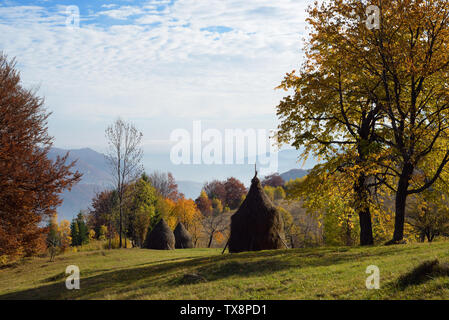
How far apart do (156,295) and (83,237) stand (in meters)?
57.1

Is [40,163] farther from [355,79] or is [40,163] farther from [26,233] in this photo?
[355,79]

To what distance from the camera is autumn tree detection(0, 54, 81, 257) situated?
64.0 ft

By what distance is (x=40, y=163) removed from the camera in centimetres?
2145

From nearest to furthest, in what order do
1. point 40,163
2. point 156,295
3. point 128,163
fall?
point 156,295 → point 40,163 → point 128,163

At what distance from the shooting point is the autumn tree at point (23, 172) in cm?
1950

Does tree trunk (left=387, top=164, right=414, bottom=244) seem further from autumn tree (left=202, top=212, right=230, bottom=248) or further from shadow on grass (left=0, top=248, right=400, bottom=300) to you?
autumn tree (left=202, top=212, right=230, bottom=248)

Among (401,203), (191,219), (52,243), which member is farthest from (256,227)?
(191,219)

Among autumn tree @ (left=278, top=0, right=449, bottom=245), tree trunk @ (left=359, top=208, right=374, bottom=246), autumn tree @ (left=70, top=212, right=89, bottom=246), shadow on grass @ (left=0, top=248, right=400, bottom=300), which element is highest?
autumn tree @ (left=278, top=0, right=449, bottom=245)

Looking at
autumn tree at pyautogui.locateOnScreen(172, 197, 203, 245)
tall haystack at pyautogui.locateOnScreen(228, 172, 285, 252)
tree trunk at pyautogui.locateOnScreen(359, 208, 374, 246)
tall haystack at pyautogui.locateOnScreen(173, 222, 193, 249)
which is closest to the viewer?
tree trunk at pyautogui.locateOnScreen(359, 208, 374, 246)

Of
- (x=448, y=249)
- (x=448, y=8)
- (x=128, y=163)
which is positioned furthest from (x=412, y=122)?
(x=128, y=163)

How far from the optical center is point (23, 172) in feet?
65.6

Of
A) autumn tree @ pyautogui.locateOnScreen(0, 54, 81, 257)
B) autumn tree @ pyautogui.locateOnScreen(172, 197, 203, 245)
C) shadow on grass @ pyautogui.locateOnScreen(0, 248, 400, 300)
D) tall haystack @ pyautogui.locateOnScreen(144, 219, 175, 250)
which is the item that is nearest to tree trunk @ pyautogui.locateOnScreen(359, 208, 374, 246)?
shadow on grass @ pyautogui.locateOnScreen(0, 248, 400, 300)

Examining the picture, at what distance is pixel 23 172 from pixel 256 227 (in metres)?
14.1

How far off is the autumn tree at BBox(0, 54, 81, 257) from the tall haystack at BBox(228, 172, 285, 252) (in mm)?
10593
